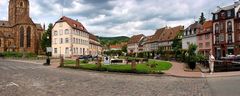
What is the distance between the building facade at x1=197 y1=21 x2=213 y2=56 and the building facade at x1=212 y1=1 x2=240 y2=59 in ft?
7.01

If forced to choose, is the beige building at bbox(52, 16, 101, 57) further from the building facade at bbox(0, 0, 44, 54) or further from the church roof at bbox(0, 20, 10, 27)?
the church roof at bbox(0, 20, 10, 27)

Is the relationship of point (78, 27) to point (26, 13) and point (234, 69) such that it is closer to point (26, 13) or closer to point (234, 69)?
point (26, 13)

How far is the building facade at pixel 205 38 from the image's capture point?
7021cm

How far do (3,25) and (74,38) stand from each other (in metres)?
53.3

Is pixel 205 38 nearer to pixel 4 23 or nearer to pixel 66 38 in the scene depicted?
pixel 66 38

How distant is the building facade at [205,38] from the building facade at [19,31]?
222ft

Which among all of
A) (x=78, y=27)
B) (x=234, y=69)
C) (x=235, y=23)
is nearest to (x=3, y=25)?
(x=78, y=27)

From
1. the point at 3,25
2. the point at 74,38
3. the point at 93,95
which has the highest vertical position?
the point at 3,25

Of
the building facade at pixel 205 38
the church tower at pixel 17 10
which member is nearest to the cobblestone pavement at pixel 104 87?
the building facade at pixel 205 38

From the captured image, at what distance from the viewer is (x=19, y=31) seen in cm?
11338

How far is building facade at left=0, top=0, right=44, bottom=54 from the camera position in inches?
4461

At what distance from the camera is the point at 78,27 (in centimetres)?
8638

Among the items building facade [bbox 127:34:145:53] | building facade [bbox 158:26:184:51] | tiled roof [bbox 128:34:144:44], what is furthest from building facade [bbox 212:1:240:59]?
tiled roof [bbox 128:34:144:44]

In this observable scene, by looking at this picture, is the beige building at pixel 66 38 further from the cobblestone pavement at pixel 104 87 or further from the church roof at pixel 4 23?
the cobblestone pavement at pixel 104 87
